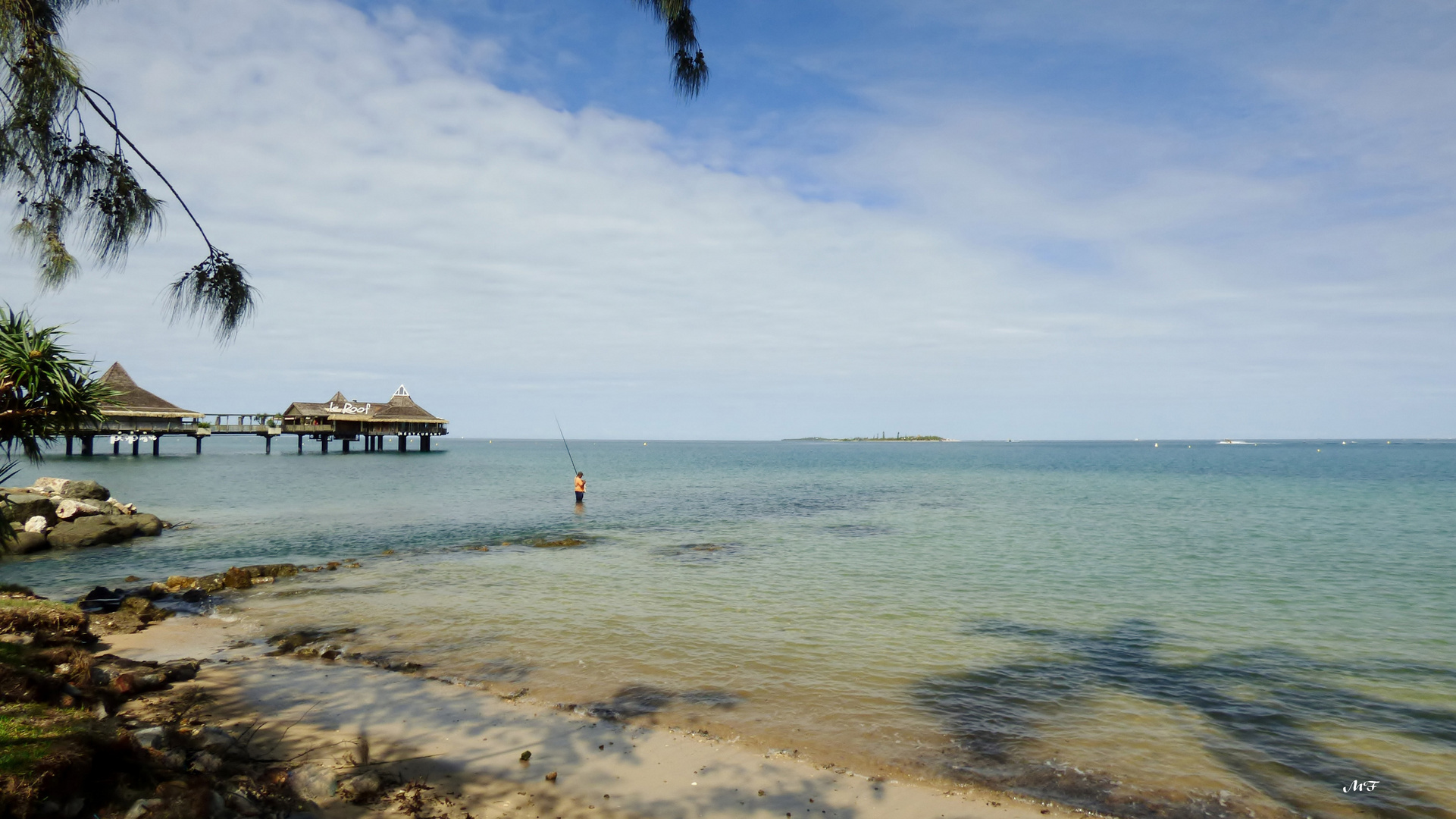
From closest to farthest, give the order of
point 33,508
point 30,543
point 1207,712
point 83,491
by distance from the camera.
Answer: point 1207,712, point 30,543, point 33,508, point 83,491

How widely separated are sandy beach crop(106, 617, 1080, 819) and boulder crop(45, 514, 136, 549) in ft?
59.3

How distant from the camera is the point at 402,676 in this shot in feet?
34.7

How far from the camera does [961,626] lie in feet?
44.7

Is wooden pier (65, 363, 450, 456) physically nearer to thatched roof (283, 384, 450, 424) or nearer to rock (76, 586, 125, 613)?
thatched roof (283, 384, 450, 424)

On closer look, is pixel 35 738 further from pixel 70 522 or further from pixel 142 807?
pixel 70 522

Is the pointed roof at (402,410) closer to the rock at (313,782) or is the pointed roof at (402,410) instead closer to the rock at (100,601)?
the rock at (100,601)

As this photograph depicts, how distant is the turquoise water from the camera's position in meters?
8.13

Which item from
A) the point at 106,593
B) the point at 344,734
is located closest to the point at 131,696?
the point at 344,734

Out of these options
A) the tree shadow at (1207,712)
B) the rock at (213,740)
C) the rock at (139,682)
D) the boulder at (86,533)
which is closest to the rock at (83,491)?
the boulder at (86,533)

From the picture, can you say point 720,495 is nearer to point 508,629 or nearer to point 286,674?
point 508,629

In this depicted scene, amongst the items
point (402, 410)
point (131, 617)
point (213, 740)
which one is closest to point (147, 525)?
point (131, 617)

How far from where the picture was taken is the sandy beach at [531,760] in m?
6.71

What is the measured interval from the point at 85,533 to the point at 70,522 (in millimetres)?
943

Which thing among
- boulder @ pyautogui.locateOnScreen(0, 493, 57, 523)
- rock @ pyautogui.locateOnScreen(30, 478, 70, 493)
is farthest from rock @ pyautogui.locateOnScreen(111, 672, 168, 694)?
rock @ pyautogui.locateOnScreen(30, 478, 70, 493)
